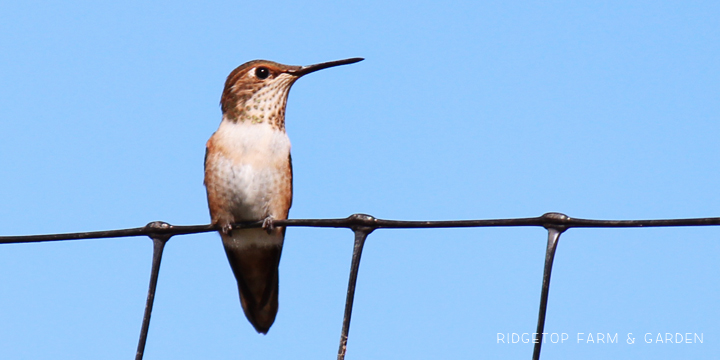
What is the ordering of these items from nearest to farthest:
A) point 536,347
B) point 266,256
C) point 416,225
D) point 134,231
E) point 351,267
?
point 536,347, point 416,225, point 351,267, point 134,231, point 266,256

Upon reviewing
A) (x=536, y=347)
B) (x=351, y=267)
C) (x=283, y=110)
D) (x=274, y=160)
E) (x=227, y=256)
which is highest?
(x=283, y=110)

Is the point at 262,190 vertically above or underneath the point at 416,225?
above

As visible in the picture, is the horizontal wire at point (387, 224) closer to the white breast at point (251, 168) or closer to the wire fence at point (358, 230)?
the wire fence at point (358, 230)

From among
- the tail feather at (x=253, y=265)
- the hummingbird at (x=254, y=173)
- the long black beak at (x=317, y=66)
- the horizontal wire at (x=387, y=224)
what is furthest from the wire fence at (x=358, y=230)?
the tail feather at (x=253, y=265)

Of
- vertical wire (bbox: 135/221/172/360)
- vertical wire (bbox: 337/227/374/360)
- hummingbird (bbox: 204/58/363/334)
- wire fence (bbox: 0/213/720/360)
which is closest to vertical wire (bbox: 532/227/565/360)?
wire fence (bbox: 0/213/720/360)

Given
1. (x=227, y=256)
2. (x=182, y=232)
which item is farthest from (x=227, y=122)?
(x=182, y=232)

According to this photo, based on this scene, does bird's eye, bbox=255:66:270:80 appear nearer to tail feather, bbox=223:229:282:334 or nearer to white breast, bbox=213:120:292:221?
white breast, bbox=213:120:292:221

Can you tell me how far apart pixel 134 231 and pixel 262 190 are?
248cm

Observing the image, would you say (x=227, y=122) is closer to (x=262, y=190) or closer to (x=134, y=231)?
(x=262, y=190)

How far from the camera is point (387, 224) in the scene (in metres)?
3.58

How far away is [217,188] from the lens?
675 centimetres

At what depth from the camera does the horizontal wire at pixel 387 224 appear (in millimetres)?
3027

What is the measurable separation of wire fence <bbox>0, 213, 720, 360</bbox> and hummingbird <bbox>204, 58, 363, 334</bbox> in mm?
2166

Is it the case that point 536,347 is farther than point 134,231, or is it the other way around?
point 134,231
